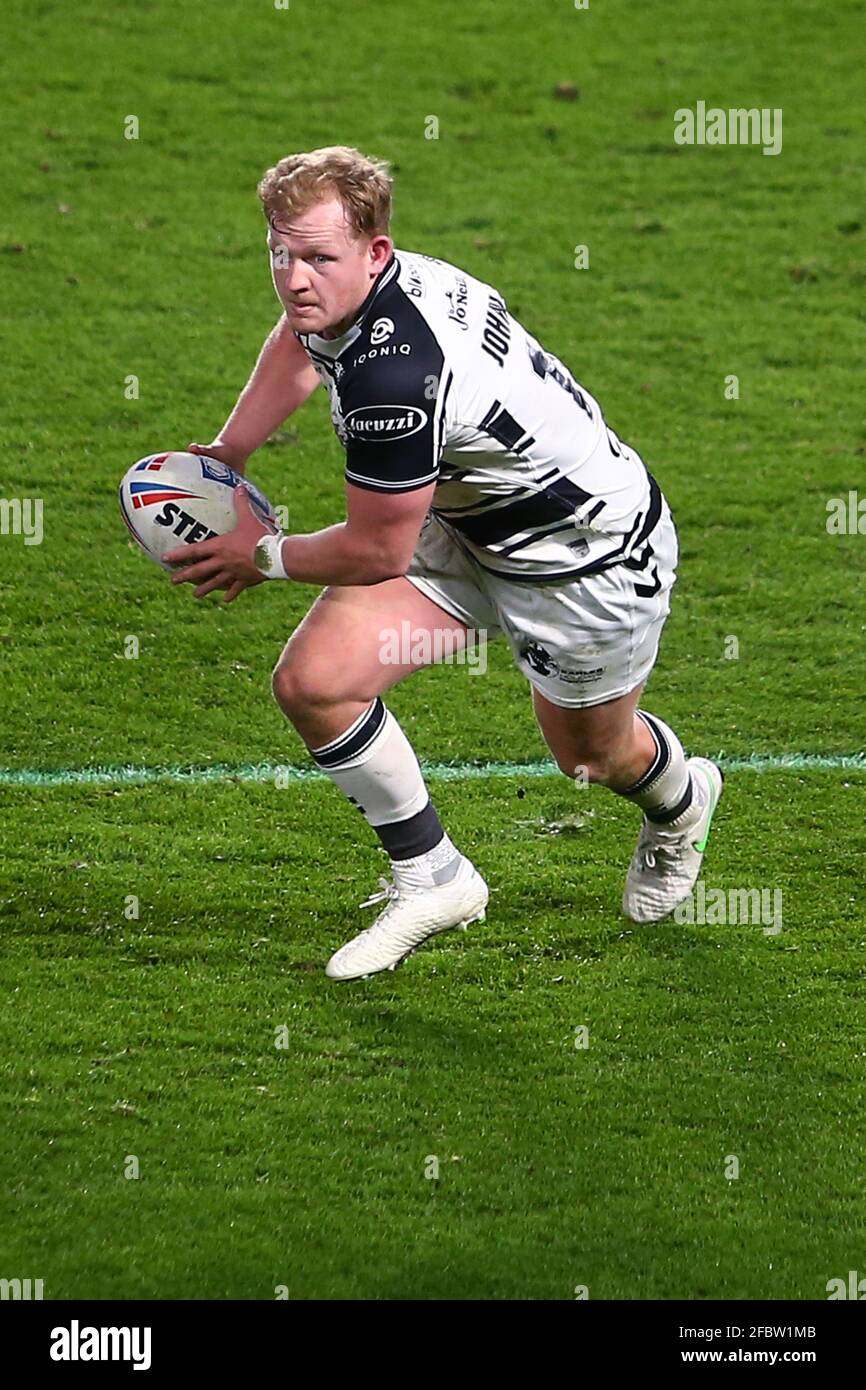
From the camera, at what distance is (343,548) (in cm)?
394

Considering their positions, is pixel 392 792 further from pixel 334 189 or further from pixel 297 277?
pixel 334 189

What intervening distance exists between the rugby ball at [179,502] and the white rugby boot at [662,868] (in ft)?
4.29

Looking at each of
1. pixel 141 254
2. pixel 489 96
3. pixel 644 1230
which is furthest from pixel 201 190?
pixel 644 1230

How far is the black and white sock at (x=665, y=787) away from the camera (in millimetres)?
4715

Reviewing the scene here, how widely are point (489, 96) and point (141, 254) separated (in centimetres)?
261

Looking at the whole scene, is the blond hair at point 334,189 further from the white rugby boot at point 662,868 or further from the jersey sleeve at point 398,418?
the white rugby boot at point 662,868

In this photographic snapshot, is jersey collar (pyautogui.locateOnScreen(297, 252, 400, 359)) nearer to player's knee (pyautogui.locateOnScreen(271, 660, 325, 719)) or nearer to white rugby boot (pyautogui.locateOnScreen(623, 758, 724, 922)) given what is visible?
player's knee (pyautogui.locateOnScreen(271, 660, 325, 719))

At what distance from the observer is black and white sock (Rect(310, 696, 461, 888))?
14.4ft

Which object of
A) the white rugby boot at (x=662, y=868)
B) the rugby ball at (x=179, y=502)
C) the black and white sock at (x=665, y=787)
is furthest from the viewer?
the white rugby boot at (x=662, y=868)

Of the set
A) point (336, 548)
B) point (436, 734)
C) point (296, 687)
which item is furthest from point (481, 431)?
point (436, 734)

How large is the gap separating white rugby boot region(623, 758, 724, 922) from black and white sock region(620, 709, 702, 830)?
0.03 metres

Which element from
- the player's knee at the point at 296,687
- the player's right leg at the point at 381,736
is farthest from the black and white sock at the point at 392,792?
the player's knee at the point at 296,687
